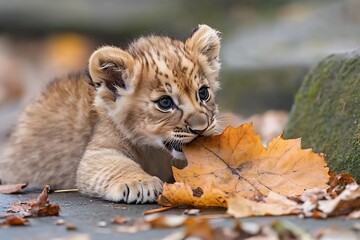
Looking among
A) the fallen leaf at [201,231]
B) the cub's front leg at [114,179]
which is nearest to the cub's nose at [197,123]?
the cub's front leg at [114,179]

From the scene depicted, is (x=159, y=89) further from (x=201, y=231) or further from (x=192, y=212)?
(x=201, y=231)

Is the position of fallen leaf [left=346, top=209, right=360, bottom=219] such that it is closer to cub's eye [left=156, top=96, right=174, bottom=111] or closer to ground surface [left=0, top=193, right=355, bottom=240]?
ground surface [left=0, top=193, right=355, bottom=240]

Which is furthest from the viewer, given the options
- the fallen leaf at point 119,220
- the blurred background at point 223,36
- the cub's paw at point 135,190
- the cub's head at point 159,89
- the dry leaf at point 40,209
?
the blurred background at point 223,36

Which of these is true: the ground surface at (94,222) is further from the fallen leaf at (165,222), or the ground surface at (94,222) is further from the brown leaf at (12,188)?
the brown leaf at (12,188)

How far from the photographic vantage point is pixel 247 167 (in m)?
5.20

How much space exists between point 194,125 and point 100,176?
2.60 feet

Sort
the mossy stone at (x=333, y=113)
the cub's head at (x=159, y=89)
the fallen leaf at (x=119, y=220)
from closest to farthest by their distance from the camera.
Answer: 1. the fallen leaf at (x=119, y=220)
2. the cub's head at (x=159, y=89)
3. the mossy stone at (x=333, y=113)

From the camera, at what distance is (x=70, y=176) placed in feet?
21.3

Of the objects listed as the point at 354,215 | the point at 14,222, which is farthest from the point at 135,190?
the point at 354,215

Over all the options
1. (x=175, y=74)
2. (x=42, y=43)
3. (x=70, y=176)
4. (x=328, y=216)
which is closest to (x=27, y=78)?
(x=42, y=43)

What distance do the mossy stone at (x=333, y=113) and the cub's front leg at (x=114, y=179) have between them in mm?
1295

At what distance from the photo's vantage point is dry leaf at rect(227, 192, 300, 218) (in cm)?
439

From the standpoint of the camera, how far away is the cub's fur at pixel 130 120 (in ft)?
17.9

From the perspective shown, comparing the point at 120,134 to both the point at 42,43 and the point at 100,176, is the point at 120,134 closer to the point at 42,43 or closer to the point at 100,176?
the point at 100,176
